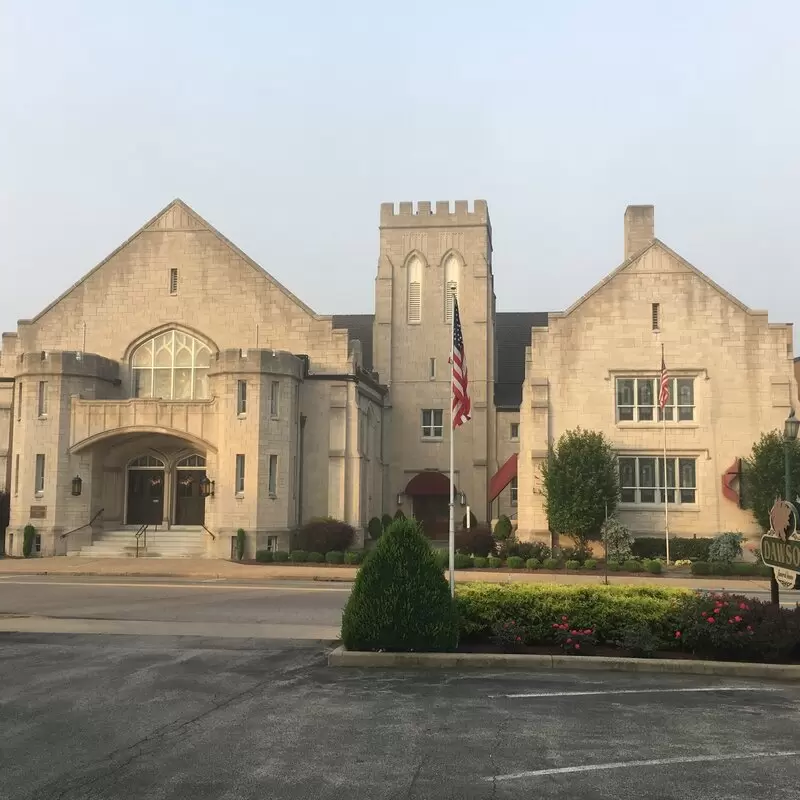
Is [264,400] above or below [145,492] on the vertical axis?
above

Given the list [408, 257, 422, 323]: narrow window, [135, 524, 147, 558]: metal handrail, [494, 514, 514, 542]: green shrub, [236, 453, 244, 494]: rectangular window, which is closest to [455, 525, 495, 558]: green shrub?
[494, 514, 514, 542]: green shrub

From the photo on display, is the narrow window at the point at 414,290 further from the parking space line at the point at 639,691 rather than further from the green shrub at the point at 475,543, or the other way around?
the parking space line at the point at 639,691

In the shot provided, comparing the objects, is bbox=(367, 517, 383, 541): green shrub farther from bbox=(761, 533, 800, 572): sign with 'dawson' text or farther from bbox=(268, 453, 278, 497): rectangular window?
bbox=(761, 533, 800, 572): sign with 'dawson' text

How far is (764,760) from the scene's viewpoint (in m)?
6.96

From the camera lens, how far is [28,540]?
1162 inches

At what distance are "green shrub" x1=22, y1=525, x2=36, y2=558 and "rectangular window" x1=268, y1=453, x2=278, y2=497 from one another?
8.73 m

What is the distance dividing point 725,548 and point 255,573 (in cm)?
1588

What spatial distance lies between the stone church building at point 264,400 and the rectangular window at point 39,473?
0.05m

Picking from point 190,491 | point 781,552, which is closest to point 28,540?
point 190,491

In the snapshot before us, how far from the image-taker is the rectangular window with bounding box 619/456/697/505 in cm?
3038

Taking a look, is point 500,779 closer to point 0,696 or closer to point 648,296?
point 0,696

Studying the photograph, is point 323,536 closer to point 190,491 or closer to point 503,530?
point 190,491

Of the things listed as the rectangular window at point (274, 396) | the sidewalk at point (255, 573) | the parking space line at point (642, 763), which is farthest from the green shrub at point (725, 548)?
the parking space line at point (642, 763)

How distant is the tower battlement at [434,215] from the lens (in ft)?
133
